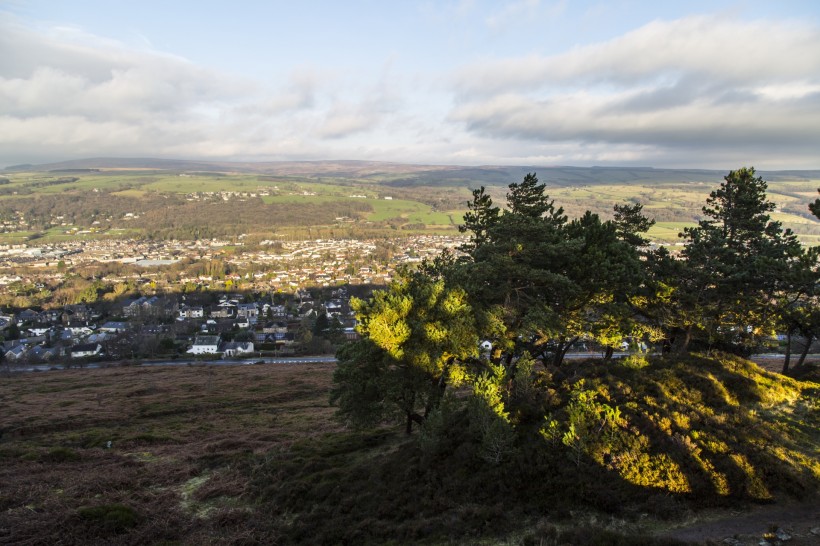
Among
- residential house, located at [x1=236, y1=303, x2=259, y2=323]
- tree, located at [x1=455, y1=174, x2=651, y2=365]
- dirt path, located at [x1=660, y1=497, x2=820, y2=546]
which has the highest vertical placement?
tree, located at [x1=455, y1=174, x2=651, y2=365]

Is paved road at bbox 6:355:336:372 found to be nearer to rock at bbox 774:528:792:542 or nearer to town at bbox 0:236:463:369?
town at bbox 0:236:463:369

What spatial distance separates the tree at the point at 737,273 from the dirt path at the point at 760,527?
9771 mm

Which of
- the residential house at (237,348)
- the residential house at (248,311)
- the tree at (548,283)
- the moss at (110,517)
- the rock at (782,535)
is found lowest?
the residential house at (237,348)

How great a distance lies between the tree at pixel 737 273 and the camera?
16094mm

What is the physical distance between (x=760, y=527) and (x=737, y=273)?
38.1 ft

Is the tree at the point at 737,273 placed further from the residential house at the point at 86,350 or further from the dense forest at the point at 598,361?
the residential house at the point at 86,350

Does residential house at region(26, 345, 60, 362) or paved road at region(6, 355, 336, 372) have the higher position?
paved road at region(6, 355, 336, 372)

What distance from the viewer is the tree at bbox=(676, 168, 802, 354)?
16094mm

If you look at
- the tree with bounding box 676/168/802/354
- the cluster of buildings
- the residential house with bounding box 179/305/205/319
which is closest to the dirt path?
the tree with bounding box 676/168/802/354

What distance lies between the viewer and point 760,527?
24.7 ft

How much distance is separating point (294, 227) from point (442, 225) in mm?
64754

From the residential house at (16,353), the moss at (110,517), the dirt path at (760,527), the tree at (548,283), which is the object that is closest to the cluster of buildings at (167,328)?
the residential house at (16,353)

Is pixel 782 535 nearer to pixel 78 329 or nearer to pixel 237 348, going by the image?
pixel 237 348

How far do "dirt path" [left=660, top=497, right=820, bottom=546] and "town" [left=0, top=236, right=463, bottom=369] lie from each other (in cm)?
2585
